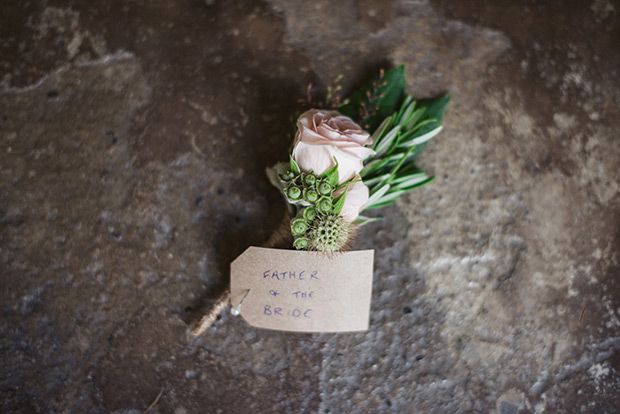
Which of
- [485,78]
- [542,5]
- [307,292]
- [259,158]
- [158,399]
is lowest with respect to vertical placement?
[158,399]

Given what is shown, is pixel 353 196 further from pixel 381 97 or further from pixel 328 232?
pixel 381 97

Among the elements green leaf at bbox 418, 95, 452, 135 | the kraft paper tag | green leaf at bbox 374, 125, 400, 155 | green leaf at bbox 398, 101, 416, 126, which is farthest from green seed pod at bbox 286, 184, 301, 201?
green leaf at bbox 418, 95, 452, 135

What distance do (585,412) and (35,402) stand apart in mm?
1486

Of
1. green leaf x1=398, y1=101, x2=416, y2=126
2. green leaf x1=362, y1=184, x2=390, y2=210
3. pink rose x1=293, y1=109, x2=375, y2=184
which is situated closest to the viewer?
pink rose x1=293, y1=109, x2=375, y2=184

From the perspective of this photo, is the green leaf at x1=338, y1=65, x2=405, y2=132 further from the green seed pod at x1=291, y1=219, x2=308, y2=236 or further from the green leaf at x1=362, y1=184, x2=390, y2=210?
the green seed pod at x1=291, y1=219, x2=308, y2=236

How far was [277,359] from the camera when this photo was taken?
1.01 meters

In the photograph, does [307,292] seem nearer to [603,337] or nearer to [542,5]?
[603,337]

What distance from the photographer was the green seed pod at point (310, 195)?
0.77 m

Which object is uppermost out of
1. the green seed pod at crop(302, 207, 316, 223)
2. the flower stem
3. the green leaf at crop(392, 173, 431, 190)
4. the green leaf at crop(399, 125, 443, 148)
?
the green leaf at crop(399, 125, 443, 148)

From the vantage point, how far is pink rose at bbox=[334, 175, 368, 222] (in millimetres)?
787

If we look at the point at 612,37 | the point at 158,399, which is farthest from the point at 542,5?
the point at 158,399

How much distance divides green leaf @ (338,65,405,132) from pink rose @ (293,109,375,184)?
0.73 ft

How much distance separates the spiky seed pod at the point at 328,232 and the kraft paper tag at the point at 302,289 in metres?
0.08

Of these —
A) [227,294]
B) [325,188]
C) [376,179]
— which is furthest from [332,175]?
[227,294]
